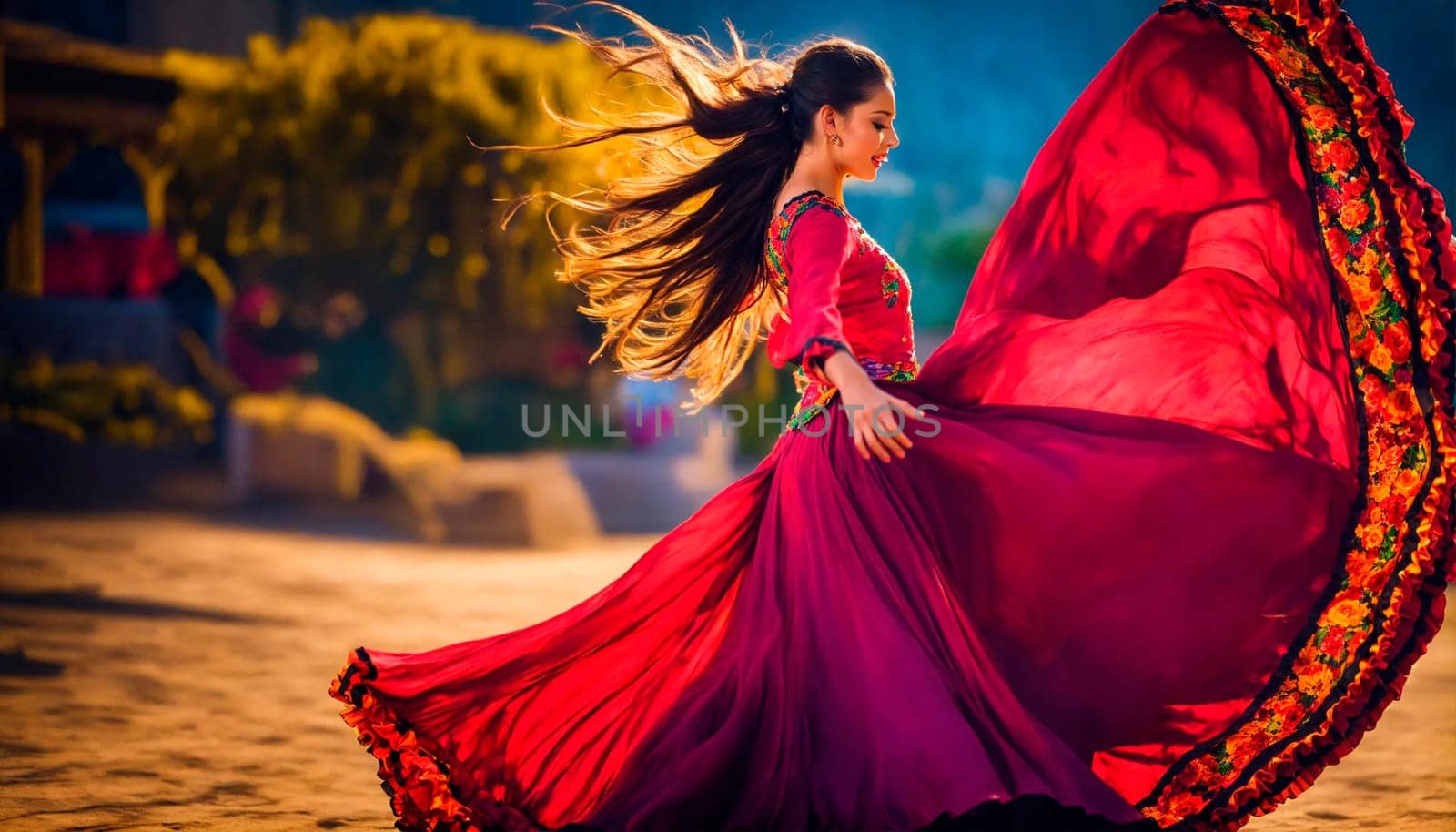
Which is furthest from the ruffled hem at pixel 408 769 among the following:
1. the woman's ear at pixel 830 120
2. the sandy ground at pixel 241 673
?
the woman's ear at pixel 830 120

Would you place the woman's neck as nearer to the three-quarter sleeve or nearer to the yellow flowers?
the three-quarter sleeve

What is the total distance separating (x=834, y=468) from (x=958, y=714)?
0.53 m

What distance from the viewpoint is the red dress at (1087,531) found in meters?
2.33

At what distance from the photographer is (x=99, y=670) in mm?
4859

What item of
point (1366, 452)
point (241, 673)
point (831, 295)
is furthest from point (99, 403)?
point (1366, 452)

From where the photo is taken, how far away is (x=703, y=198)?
2.99m

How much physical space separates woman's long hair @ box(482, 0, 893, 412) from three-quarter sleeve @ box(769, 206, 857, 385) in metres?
0.28

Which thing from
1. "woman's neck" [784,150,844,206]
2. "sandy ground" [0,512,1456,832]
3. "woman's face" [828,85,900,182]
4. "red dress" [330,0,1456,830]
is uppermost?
"woman's face" [828,85,900,182]

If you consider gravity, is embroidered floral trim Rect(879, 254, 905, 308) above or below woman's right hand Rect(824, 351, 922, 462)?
above

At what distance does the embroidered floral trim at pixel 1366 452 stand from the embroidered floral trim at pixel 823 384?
800 mm

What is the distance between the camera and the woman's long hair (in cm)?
275

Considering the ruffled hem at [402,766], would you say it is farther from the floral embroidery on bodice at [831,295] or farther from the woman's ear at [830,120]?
the woman's ear at [830,120]

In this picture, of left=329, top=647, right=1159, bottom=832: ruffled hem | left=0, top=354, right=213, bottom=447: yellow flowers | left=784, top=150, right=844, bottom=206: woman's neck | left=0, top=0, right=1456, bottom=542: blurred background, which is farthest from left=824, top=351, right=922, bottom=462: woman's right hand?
left=0, top=354, right=213, bottom=447: yellow flowers

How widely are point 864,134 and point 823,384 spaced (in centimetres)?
49
